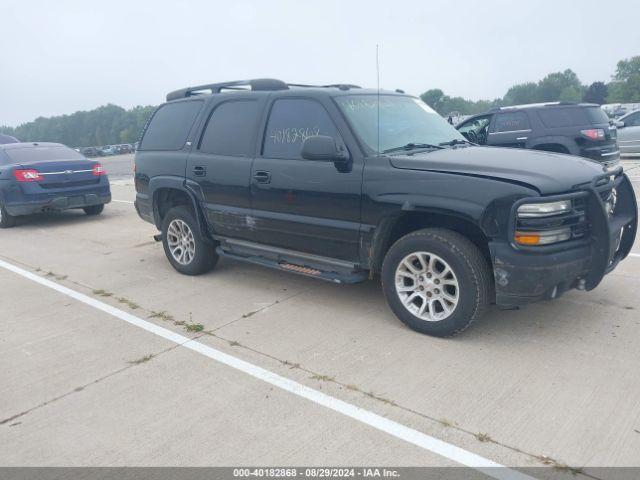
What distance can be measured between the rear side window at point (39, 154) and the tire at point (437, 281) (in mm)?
7900

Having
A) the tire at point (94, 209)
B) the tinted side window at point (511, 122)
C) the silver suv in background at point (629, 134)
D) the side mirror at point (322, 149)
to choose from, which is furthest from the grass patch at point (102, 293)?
the silver suv in background at point (629, 134)

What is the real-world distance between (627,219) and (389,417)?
2.61 m

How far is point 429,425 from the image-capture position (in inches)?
119

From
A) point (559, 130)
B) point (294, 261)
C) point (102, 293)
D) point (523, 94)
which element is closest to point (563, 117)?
point (559, 130)

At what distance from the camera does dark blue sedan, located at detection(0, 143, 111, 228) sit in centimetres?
926

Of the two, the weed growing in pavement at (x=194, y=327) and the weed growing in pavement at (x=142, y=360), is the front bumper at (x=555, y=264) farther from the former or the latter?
the weed growing in pavement at (x=142, y=360)

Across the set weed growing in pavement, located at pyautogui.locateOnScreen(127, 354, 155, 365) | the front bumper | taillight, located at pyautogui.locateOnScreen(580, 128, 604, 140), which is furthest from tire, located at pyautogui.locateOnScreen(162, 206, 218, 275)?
taillight, located at pyautogui.locateOnScreen(580, 128, 604, 140)

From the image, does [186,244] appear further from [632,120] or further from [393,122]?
[632,120]

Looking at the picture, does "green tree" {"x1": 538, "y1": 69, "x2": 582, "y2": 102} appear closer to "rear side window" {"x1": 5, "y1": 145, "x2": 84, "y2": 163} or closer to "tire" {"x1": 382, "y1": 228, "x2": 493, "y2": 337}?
Result: "rear side window" {"x1": 5, "y1": 145, "x2": 84, "y2": 163}

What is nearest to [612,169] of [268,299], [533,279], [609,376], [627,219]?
[627,219]

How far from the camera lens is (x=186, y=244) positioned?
602cm

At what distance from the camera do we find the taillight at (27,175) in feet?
30.3

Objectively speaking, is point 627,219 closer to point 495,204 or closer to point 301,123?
point 495,204

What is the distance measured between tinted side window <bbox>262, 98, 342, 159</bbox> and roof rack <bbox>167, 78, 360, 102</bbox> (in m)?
0.32
